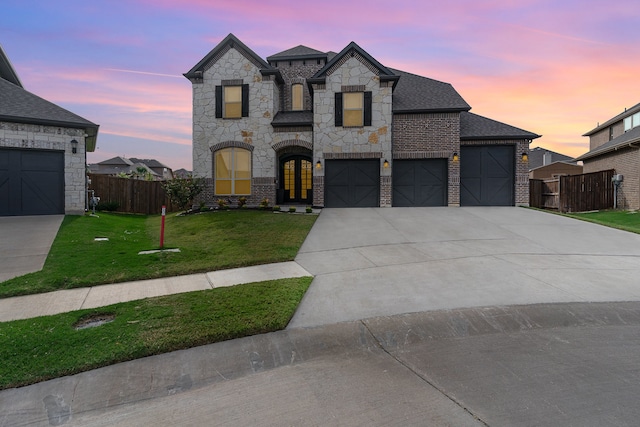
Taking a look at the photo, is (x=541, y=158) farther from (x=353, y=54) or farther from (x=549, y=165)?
(x=353, y=54)

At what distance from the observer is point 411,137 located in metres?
16.8

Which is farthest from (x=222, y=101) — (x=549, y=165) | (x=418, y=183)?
(x=549, y=165)

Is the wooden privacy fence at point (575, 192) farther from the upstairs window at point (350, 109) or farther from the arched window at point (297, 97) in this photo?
the arched window at point (297, 97)

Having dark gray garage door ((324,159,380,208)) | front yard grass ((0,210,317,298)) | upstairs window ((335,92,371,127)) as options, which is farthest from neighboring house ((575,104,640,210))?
front yard grass ((0,210,317,298))

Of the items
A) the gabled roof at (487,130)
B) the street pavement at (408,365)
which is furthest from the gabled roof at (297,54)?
the street pavement at (408,365)

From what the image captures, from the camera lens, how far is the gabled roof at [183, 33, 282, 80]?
17328 mm

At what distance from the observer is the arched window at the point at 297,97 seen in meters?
19.0

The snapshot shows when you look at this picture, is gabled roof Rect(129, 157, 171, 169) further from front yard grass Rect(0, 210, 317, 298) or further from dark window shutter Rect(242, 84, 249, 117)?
front yard grass Rect(0, 210, 317, 298)

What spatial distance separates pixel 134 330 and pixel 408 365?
3284 millimetres

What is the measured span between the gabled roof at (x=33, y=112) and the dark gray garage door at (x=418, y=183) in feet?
45.1

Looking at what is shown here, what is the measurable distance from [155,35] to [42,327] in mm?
11371

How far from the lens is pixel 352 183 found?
1692 centimetres

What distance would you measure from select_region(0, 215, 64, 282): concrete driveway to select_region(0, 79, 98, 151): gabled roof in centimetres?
373

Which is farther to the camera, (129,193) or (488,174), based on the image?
(129,193)
